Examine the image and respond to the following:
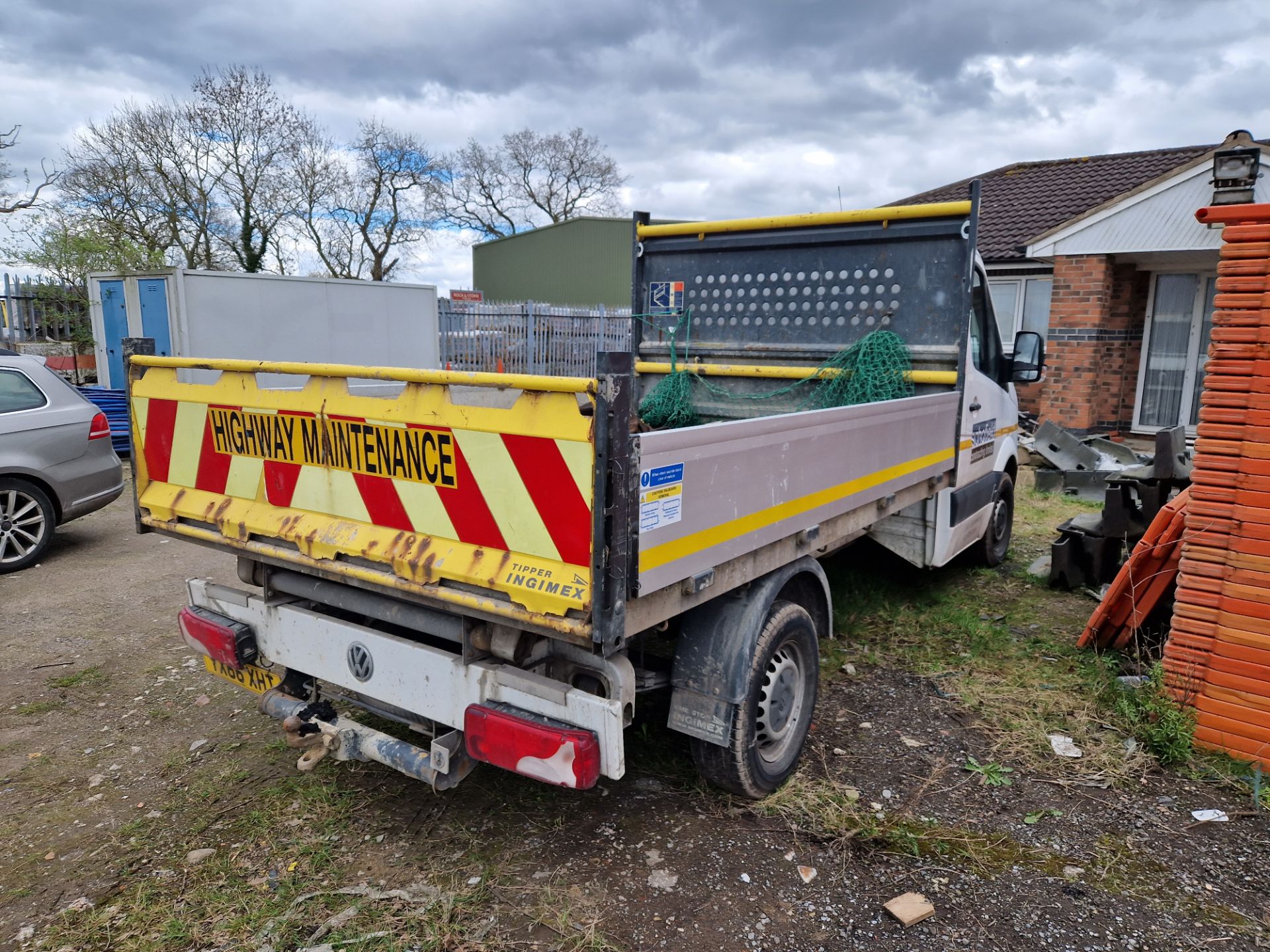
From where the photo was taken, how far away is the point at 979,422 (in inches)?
205

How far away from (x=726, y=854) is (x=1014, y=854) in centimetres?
105

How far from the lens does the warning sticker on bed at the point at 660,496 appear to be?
2357mm

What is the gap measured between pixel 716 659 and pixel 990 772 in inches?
58.8

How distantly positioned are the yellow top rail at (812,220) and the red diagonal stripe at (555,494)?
3.04 meters

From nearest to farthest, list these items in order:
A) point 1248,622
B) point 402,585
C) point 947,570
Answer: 1. point 402,585
2. point 1248,622
3. point 947,570

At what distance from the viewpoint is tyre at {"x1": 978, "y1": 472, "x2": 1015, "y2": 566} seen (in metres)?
6.20

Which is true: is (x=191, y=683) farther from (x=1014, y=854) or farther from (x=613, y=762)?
(x=1014, y=854)

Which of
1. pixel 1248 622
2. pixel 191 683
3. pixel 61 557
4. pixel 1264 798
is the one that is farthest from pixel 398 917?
pixel 61 557

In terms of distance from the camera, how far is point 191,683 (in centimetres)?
448

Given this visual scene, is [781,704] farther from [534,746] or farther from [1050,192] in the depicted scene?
[1050,192]

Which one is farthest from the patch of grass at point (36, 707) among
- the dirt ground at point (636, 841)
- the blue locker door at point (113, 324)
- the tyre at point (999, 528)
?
the blue locker door at point (113, 324)

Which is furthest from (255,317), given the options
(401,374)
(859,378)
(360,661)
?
(401,374)

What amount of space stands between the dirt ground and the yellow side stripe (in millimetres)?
1169

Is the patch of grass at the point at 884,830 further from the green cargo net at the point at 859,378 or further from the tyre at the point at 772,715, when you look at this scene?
the green cargo net at the point at 859,378
